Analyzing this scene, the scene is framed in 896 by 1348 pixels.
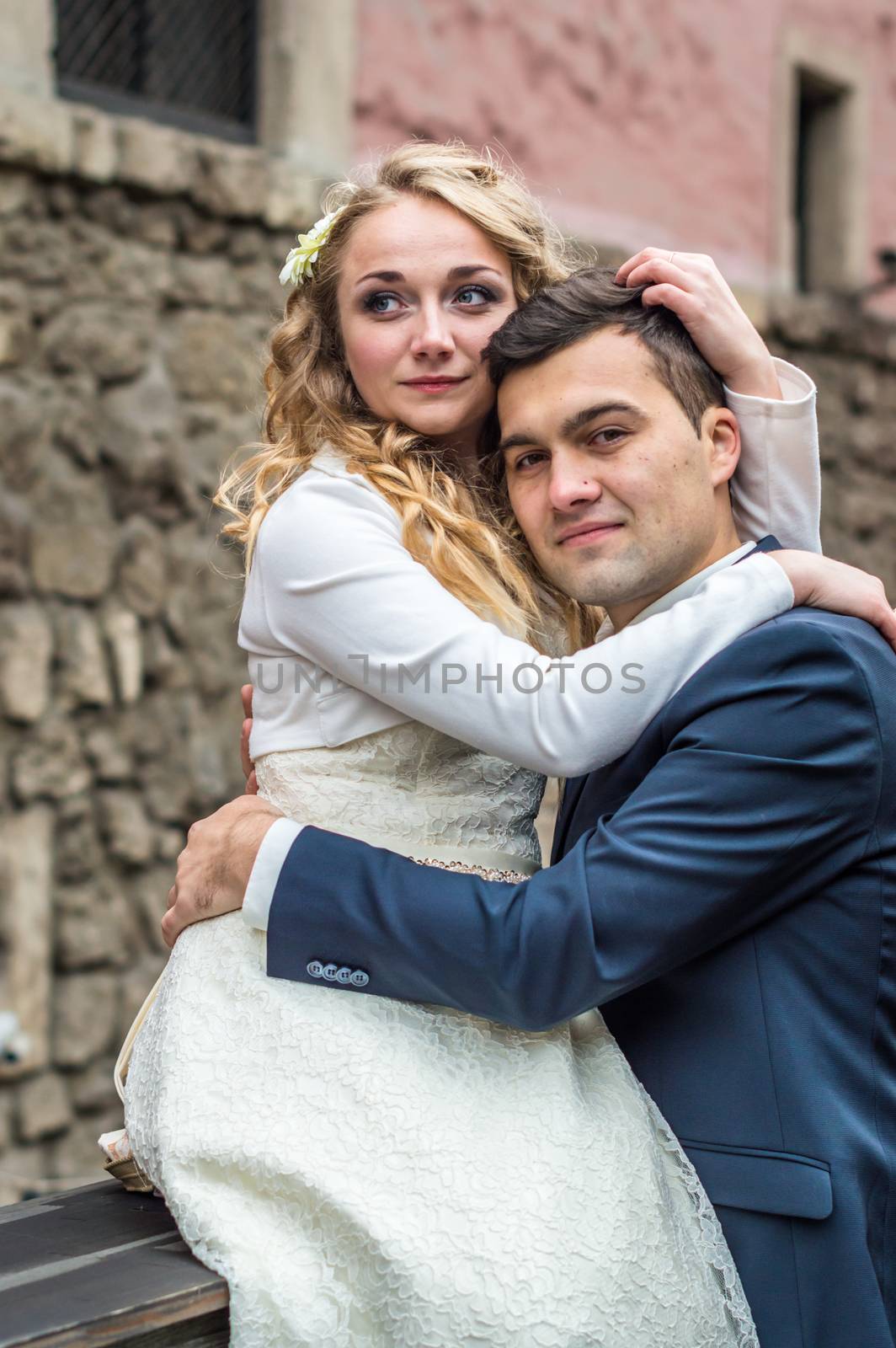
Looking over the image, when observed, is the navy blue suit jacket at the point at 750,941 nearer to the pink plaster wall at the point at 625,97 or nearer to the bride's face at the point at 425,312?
the bride's face at the point at 425,312

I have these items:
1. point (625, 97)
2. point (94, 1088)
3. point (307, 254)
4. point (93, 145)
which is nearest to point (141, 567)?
point (93, 145)

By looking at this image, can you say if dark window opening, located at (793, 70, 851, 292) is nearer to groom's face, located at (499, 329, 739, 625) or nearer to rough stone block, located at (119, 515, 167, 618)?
rough stone block, located at (119, 515, 167, 618)

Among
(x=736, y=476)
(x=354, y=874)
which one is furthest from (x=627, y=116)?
(x=354, y=874)

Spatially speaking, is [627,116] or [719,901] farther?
[627,116]

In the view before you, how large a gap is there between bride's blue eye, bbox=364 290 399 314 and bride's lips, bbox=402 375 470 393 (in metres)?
0.12

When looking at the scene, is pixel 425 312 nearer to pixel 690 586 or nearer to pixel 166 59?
pixel 690 586

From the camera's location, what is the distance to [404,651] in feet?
5.65

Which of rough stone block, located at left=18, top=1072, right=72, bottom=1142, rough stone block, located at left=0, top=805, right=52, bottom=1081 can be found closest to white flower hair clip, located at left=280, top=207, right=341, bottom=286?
rough stone block, located at left=0, top=805, right=52, bottom=1081

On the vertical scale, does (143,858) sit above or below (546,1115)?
below

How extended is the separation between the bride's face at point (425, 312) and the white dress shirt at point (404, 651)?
0.81 feet

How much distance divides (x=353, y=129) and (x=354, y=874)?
3.47 m

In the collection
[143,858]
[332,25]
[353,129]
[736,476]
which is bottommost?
[143,858]

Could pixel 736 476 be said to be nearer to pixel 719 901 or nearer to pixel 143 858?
pixel 719 901

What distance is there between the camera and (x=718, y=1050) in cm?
161
